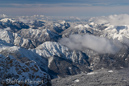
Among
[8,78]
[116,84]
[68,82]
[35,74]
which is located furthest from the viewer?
[68,82]

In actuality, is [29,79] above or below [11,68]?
below

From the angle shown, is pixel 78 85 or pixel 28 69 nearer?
pixel 28 69

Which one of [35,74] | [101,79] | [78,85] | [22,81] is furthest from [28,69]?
[101,79]

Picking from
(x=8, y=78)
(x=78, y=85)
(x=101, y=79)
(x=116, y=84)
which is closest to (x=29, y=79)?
(x=8, y=78)

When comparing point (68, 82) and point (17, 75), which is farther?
point (68, 82)

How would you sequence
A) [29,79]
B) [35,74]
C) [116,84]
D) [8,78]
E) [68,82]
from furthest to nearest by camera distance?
[68,82]
[116,84]
[35,74]
[29,79]
[8,78]

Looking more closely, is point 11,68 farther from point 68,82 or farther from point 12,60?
point 68,82

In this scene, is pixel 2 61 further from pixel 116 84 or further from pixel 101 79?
pixel 101 79

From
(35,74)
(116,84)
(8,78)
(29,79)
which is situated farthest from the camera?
(116,84)

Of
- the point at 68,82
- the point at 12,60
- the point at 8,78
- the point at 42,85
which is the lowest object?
the point at 68,82
